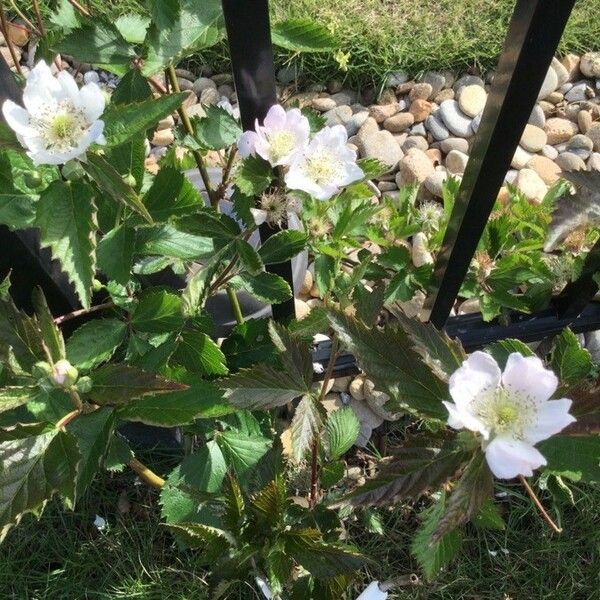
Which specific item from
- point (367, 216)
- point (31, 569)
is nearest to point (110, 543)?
point (31, 569)

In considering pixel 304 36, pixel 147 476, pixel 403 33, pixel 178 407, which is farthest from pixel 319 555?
pixel 403 33

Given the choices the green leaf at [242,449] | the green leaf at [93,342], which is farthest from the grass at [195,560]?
the green leaf at [93,342]

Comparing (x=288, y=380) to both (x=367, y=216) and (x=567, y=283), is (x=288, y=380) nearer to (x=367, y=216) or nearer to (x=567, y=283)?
(x=367, y=216)

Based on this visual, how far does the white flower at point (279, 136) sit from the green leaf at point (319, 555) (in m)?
0.59

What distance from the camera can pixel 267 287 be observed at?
117 cm

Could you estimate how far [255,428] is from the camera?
1.36m

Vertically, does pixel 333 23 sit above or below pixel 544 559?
above

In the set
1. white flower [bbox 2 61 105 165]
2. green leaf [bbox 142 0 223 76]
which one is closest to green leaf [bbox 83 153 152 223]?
white flower [bbox 2 61 105 165]

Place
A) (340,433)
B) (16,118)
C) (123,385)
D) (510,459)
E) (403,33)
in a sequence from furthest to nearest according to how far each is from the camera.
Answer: (403,33)
(340,433)
(123,385)
(16,118)
(510,459)

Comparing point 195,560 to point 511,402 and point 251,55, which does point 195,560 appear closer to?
point 511,402

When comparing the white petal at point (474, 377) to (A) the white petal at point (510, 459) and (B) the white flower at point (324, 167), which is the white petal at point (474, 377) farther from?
(B) the white flower at point (324, 167)

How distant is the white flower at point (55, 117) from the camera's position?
2.52ft

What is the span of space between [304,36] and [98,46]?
0.27 metres

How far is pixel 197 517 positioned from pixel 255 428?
20cm
